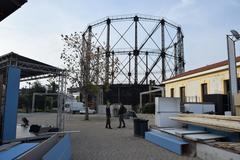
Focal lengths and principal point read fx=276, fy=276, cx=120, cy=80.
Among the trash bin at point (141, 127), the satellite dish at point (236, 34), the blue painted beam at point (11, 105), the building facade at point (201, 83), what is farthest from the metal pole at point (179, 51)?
the blue painted beam at point (11, 105)

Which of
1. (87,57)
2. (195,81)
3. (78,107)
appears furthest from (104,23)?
(195,81)

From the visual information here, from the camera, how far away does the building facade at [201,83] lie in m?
20.1

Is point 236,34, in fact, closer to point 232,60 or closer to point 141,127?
point 232,60

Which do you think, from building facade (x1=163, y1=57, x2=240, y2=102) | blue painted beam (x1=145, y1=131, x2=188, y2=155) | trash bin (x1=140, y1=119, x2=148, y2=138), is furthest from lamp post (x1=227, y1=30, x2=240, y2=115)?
building facade (x1=163, y1=57, x2=240, y2=102)

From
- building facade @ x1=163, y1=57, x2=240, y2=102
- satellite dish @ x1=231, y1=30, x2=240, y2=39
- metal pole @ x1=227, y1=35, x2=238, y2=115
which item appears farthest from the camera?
building facade @ x1=163, y1=57, x2=240, y2=102

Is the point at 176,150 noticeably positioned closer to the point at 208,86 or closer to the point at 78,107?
the point at 208,86

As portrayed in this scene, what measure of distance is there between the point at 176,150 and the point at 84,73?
2006 cm

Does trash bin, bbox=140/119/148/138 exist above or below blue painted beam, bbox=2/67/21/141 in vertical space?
below

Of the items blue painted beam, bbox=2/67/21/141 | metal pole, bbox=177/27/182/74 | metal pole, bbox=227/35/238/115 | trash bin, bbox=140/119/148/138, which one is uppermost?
metal pole, bbox=177/27/182/74

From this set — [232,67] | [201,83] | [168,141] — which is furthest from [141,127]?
[201,83]

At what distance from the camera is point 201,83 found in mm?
23250

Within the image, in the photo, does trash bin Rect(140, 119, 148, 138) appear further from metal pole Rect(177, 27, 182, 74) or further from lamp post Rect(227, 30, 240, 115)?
metal pole Rect(177, 27, 182, 74)

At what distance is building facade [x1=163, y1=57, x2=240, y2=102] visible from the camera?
20094mm

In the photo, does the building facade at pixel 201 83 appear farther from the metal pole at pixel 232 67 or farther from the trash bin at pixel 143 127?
the trash bin at pixel 143 127
